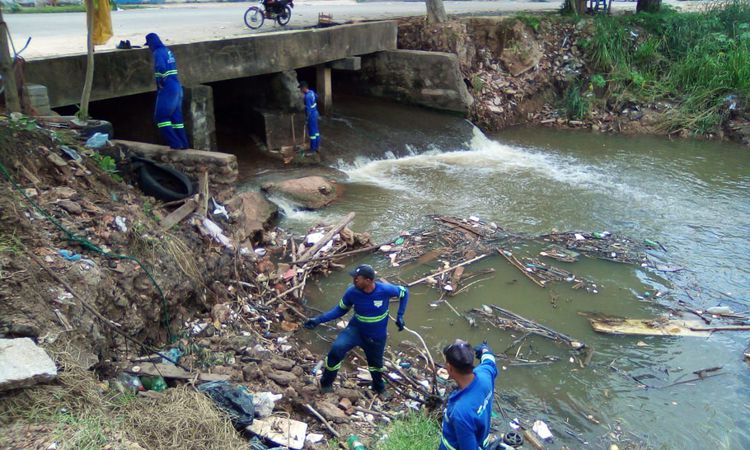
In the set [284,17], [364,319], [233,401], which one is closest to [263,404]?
[233,401]

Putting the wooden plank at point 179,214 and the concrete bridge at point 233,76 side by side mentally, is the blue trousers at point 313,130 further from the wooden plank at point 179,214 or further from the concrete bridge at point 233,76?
the wooden plank at point 179,214

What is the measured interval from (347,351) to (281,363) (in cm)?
75

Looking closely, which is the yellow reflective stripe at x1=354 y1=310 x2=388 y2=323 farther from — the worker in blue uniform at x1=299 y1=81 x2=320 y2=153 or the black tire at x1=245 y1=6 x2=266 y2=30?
the black tire at x1=245 y1=6 x2=266 y2=30

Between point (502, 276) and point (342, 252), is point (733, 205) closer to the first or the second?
point (502, 276)

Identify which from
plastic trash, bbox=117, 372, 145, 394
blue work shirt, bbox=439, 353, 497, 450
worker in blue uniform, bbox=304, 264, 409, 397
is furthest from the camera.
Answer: worker in blue uniform, bbox=304, 264, 409, 397

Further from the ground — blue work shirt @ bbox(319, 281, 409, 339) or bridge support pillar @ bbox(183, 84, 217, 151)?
bridge support pillar @ bbox(183, 84, 217, 151)

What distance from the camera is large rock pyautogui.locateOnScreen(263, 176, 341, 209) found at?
10406 millimetres

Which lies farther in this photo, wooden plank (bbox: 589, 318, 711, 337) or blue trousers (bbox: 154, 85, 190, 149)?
blue trousers (bbox: 154, 85, 190, 149)

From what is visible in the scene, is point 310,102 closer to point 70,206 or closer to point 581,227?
point 581,227

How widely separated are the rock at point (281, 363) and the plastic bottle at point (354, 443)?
126 centimetres

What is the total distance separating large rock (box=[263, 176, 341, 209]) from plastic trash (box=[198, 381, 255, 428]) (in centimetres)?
593

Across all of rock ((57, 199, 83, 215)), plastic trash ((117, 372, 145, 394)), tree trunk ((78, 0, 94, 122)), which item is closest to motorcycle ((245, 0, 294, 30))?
tree trunk ((78, 0, 94, 122))

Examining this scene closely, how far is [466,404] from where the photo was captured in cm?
358

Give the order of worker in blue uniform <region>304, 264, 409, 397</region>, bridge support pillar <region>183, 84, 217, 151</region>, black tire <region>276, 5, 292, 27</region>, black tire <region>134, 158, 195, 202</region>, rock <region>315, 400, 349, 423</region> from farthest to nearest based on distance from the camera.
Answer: black tire <region>276, 5, 292, 27</region> → bridge support pillar <region>183, 84, 217, 151</region> → black tire <region>134, 158, 195, 202</region> → worker in blue uniform <region>304, 264, 409, 397</region> → rock <region>315, 400, 349, 423</region>
